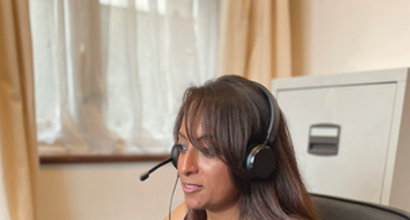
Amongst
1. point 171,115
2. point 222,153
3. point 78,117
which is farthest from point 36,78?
point 222,153

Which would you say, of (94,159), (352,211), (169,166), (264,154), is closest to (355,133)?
(352,211)

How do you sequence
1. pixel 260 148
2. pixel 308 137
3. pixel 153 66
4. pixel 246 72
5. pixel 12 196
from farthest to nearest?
pixel 246 72 < pixel 153 66 < pixel 308 137 < pixel 12 196 < pixel 260 148

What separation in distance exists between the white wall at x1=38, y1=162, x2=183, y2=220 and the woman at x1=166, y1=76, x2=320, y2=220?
1.50 ft

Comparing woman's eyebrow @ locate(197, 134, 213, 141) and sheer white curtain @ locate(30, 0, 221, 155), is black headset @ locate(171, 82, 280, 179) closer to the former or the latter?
woman's eyebrow @ locate(197, 134, 213, 141)

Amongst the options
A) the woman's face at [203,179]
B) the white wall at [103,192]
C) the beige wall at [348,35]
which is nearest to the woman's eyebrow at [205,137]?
the woman's face at [203,179]

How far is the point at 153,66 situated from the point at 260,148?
0.83 m

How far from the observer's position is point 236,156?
0.55 meters

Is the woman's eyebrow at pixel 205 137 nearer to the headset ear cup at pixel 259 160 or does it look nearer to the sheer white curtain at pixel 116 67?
the headset ear cup at pixel 259 160

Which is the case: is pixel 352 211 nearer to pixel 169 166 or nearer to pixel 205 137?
pixel 205 137

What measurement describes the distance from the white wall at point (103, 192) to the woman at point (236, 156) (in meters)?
0.46

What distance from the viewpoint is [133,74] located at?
120 centimetres

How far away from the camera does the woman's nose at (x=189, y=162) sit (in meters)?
0.55

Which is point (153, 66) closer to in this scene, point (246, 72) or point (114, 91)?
point (114, 91)

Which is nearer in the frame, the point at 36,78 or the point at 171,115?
the point at 36,78
